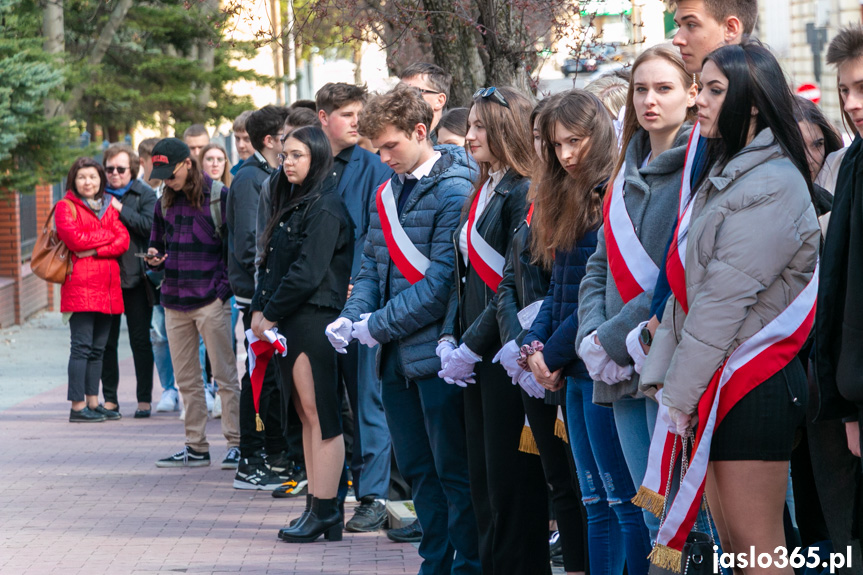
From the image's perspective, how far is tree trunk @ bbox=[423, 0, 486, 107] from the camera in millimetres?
7383

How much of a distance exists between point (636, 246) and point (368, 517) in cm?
345

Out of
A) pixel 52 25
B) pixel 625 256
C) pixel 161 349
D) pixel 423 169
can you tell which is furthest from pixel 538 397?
pixel 52 25

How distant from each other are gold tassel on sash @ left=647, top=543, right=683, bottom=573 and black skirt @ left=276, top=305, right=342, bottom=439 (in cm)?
307

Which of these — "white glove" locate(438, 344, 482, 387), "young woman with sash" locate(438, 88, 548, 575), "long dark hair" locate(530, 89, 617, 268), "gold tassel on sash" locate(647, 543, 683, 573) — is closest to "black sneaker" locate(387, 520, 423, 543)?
"young woman with sash" locate(438, 88, 548, 575)

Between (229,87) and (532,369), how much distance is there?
23.9 m

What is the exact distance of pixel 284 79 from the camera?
1005 inches

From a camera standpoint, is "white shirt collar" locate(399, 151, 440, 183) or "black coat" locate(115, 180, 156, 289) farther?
"black coat" locate(115, 180, 156, 289)

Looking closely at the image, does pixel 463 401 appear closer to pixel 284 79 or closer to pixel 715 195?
pixel 715 195

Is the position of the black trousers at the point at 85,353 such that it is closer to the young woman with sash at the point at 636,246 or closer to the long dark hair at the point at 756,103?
the young woman with sash at the point at 636,246

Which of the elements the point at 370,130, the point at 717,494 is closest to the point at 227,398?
the point at 370,130

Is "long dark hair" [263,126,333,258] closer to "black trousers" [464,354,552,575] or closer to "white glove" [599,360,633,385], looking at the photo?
"black trousers" [464,354,552,575]

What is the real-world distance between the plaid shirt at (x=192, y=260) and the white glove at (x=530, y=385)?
15.1 feet

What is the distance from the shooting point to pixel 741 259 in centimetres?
346

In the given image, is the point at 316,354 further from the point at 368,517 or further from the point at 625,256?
the point at 625,256
